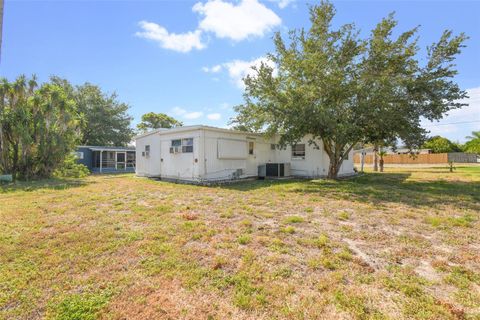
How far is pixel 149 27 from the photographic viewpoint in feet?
31.7

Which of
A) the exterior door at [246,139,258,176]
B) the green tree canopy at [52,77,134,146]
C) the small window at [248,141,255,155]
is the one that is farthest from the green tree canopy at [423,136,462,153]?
the green tree canopy at [52,77,134,146]

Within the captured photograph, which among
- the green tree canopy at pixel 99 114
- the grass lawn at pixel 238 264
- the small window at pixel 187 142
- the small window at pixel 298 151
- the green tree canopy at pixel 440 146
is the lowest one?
the grass lawn at pixel 238 264

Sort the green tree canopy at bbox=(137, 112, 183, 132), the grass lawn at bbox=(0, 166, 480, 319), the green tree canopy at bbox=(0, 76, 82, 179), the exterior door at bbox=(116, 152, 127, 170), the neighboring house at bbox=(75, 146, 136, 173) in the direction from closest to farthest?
the grass lawn at bbox=(0, 166, 480, 319), the green tree canopy at bbox=(0, 76, 82, 179), the neighboring house at bbox=(75, 146, 136, 173), the exterior door at bbox=(116, 152, 127, 170), the green tree canopy at bbox=(137, 112, 183, 132)

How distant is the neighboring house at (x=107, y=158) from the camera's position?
67.7 ft

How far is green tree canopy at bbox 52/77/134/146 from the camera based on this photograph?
2684 cm

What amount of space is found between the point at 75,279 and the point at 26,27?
8548 millimetres

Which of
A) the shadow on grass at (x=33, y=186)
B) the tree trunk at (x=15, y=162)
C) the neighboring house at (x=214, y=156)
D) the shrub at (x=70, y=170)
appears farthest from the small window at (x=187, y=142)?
the tree trunk at (x=15, y=162)

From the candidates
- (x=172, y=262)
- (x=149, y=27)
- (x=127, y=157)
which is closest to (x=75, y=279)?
(x=172, y=262)

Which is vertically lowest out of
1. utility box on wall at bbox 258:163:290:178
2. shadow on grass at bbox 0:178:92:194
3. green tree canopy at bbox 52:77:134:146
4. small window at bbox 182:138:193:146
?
shadow on grass at bbox 0:178:92:194

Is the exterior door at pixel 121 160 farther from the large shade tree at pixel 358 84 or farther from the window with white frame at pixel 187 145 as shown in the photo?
the large shade tree at pixel 358 84

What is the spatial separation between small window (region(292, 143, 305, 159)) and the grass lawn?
8.75 metres

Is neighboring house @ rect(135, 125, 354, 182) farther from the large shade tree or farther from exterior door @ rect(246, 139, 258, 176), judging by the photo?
the large shade tree

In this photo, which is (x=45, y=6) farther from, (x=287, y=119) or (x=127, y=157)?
(x=127, y=157)

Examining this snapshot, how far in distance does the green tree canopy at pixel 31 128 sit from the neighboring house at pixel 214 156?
412cm
